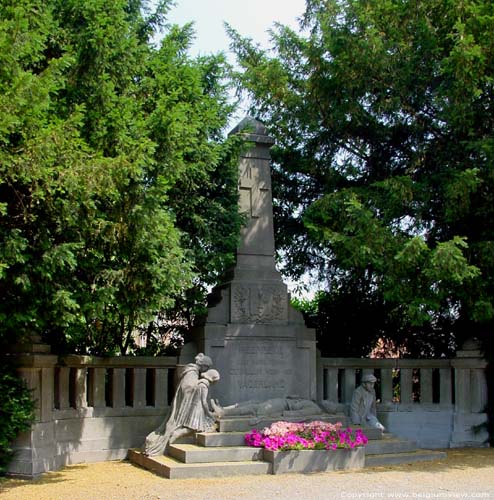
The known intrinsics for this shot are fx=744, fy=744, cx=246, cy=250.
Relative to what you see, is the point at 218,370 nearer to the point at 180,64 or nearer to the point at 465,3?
the point at 180,64

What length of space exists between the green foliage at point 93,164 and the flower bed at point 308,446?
8.29 ft

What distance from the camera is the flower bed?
1063 cm

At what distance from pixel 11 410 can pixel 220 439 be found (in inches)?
120

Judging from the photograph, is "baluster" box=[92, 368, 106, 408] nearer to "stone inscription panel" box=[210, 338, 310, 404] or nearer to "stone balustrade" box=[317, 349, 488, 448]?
"stone inscription panel" box=[210, 338, 310, 404]

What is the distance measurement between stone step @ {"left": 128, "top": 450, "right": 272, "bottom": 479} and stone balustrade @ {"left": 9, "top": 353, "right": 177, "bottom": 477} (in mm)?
1760

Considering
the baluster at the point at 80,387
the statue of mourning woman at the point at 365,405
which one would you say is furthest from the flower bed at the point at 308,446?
the baluster at the point at 80,387

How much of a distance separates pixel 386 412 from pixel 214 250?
15.3 feet

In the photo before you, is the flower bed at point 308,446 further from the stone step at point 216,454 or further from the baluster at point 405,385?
the baluster at point 405,385

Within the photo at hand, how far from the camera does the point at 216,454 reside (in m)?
10.7

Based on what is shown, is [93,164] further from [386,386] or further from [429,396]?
[429,396]

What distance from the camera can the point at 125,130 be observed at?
10062mm

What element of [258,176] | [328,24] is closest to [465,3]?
[328,24]

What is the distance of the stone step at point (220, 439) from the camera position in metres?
11.1

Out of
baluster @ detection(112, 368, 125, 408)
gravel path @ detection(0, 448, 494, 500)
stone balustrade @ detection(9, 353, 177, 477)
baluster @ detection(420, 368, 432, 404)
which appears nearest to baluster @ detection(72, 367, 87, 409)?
stone balustrade @ detection(9, 353, 177, 477)
